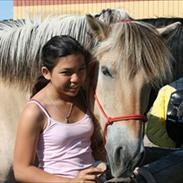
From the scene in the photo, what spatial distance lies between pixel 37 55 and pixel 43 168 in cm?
85

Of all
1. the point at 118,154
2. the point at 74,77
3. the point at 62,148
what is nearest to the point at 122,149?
the point at 118,154

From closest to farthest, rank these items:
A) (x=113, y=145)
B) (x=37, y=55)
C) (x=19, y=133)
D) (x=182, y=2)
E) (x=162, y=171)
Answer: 1. (x=19, y=133)
2. (x=113, y=145)
3. (x=37, y=55)
4. (x=162, y=171)
5. (x=182, y=2)

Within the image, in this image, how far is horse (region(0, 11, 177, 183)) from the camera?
2.60 metres

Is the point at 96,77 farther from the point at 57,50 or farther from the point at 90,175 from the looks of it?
the point at 90,175

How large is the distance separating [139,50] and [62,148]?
687 millimetres

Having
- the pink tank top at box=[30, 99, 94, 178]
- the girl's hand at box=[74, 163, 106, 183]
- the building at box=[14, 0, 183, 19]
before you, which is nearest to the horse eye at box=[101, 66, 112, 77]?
the pink tank top at box=[30, 99, 94, 178]

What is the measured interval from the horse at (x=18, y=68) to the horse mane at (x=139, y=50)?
9.6 inches

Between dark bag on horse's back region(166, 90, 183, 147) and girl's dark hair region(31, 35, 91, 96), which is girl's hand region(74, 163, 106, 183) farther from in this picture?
dark bag on horse's back region(166, 90, 183, 147)

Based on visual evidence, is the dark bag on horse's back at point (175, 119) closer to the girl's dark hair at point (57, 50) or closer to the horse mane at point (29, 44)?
the horse mane at point (29, 44)

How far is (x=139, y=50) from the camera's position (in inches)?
107

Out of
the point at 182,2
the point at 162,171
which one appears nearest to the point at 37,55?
the point at 162,171

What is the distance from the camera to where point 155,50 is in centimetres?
274

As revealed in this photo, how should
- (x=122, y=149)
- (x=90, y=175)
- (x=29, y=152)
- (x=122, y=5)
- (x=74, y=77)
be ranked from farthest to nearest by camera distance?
(x=122, y=5), (x=122, y=149), (x=74, y=77), (x=29, y=152), (x=90, y=175)

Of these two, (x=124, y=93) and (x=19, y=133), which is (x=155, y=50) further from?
(x=19, y=133)
